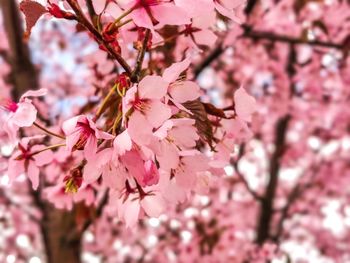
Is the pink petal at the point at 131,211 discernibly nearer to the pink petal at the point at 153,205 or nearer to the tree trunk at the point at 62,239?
the pink petal at the point at 153,205

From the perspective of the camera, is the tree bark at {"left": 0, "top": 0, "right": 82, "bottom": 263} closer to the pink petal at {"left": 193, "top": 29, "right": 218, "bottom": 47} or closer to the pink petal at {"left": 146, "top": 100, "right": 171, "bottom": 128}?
the pink petal at {"left": 193, "top": 29, "right": 218, "bottom": 47}

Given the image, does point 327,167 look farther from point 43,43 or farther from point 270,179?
point 43,43

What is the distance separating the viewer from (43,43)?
7.15m

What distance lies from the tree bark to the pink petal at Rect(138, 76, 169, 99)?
2.38m

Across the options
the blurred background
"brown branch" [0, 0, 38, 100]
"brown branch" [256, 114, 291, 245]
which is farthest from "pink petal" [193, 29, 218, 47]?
"brown branch" [256, 114, 291, 245]

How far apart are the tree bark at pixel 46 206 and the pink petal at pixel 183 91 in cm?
231

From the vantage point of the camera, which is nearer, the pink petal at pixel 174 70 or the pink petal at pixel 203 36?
the pink petal at pixel 174 70

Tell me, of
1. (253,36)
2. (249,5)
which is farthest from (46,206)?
(249,5)

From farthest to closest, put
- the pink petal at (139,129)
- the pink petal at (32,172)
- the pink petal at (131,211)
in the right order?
the pink petal at (32,172)
the pink petal at (131,211)
the pink petal at (139,129)

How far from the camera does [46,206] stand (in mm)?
3707

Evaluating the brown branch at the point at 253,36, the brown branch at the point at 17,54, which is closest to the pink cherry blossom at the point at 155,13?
the brown branch at the point at 253,36

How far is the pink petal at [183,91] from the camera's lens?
1.12 meters

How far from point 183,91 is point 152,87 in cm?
11

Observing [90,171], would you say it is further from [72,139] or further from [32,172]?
[32,172]
